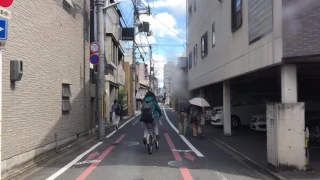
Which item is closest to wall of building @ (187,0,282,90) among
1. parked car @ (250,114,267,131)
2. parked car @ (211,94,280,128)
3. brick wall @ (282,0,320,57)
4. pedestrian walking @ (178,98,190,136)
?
brick wall @ (282,0,320,57)

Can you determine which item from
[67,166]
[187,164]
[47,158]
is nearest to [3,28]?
[67,166]

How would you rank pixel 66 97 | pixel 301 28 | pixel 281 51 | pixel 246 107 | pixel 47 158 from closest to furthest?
1. pixel 301 28
2. pixel 281 51
3. pixel 47 158
4. pixel 66 97
5. pixel 246 107

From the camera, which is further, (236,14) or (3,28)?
(236,14)

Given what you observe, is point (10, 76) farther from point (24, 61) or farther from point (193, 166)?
point (193, 166)

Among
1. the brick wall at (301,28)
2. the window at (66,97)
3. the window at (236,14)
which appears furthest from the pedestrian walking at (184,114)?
the brick wall at (301,28)

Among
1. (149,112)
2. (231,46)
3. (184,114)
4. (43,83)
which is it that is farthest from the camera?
(184,114)

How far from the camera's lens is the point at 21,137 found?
8.79 m

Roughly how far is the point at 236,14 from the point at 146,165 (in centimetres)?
701

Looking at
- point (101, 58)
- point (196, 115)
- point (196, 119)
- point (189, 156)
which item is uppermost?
point (101, 58)

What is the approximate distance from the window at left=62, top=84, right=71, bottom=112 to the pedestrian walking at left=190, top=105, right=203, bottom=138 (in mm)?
5723

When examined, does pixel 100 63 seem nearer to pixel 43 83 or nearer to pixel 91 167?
pixel 43 83

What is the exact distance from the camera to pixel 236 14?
13.3 m

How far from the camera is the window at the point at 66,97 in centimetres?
1279

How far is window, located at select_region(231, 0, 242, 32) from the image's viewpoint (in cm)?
1271
